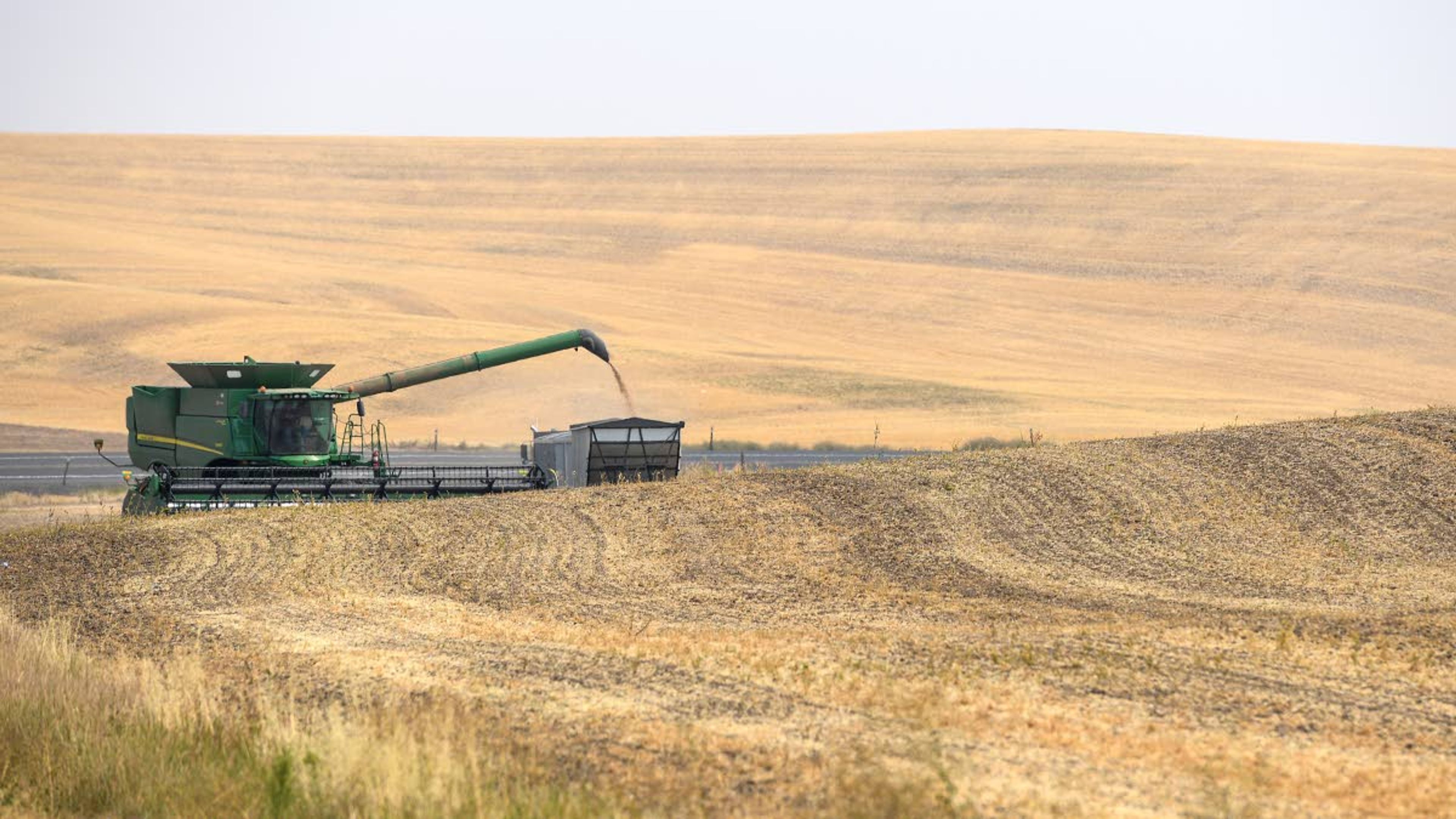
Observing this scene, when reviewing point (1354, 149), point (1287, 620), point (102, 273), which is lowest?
point (1287, 620)

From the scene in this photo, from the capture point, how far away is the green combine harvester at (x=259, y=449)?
30359 mm

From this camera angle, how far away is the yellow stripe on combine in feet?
105

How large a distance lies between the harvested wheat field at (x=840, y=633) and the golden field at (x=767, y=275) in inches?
1301

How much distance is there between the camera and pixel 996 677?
1470 centimetres

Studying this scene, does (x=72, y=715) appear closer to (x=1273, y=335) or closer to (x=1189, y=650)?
(x=1189, y=650)

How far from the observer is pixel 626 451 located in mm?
33062

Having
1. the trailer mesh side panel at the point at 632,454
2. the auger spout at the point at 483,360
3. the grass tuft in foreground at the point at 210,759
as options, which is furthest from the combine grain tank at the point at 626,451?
the grass tuft in foreground at the point at 210,759

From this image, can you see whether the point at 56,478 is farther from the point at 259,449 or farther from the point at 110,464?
the point at 259,449

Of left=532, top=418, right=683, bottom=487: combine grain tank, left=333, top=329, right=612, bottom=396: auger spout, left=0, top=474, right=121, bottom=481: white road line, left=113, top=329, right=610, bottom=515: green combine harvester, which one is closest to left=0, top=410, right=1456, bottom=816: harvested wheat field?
left=113, top=329, right=610, bottom=515: green combine harvester

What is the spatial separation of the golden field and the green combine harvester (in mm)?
28482

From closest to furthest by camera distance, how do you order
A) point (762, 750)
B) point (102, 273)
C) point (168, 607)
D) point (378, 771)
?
point (378, 771) < point (762, 750) < point (168, 607) < point (102, 273)

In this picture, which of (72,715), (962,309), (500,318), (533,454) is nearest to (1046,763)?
(72,715)

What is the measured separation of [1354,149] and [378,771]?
429ft

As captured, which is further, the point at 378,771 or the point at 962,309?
the point at 962,309
